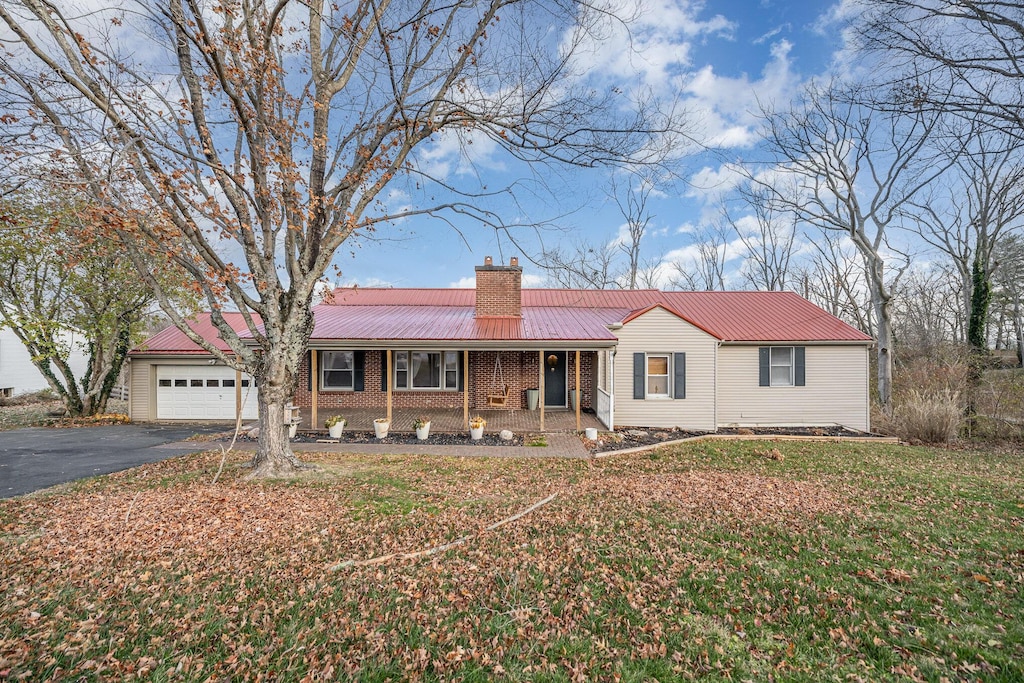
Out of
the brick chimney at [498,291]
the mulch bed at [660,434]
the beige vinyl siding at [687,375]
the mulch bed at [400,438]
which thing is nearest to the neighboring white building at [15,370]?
the mulch bed at [400,438]

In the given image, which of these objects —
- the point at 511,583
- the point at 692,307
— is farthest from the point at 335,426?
the point at 692,307

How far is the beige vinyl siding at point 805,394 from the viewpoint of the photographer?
13789 millimetres

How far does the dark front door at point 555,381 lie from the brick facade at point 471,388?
12.9 inches

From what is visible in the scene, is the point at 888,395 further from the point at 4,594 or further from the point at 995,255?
the point at 4,594

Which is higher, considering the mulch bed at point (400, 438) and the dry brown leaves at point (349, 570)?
the dry brown leaves at point (349, 570)

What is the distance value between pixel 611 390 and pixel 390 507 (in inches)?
299

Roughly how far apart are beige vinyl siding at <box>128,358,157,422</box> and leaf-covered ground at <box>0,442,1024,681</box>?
865 cm

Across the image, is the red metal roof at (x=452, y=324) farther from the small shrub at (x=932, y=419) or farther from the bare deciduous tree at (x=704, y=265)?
the bare deciduous tree at (x=704, y=265)

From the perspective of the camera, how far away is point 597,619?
3445 mm

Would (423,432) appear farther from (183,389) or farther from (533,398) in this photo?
(183,389)

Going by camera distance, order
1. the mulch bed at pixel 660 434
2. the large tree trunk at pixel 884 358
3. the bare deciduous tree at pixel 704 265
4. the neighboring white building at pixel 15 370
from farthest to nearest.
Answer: the bare deciduous tree at pixel 704 265
the neighboring white building at pixel 15 370
the large tree trunk at pixel 884 358
the mulch bed at pixel 660 434

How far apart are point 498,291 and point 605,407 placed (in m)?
5.57

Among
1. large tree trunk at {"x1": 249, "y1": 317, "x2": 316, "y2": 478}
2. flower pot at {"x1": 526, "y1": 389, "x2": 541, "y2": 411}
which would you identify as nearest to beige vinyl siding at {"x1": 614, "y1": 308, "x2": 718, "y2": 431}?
flower pot at {"x1": 526, "y1": 389, "x2": 541, "y2": 411}

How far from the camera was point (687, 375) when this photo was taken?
42.1 ft
